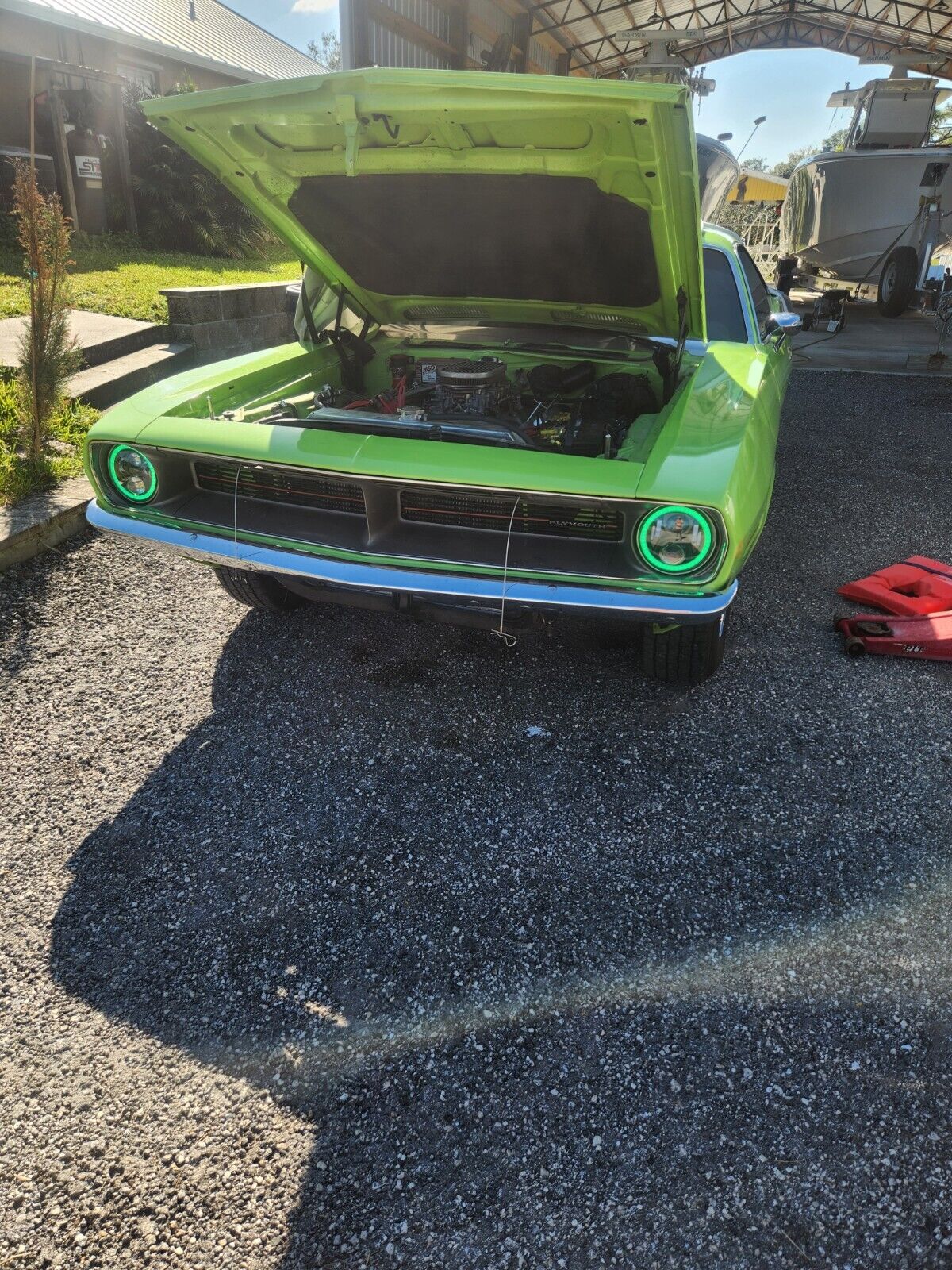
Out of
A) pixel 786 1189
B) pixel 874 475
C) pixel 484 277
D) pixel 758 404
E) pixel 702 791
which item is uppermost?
pixel 484 277

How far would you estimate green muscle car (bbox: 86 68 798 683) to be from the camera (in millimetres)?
2129

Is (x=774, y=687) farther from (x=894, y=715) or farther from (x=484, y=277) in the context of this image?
(x=484, y=277)

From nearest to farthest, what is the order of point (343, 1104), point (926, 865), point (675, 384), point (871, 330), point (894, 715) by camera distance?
point (343, 1104), point (926, 865), point (894, 715), point (675, 384), point (871, 330)

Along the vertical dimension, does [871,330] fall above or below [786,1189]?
above

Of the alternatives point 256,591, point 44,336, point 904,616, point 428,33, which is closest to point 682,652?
point 904,616

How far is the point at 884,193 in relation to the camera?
10250 millimetres

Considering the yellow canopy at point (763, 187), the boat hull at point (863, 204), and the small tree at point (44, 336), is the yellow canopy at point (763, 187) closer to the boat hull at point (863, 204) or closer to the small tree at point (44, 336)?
the boat hull at point (863, 204)

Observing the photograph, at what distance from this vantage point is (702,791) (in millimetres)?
2350

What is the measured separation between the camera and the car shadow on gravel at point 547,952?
55.2 inches

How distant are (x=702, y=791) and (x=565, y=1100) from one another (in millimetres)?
1049

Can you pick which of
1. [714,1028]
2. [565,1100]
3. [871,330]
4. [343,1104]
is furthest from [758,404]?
[871,330]

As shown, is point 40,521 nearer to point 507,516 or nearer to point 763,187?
point 507,516

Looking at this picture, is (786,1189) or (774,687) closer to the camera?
(786,1189)

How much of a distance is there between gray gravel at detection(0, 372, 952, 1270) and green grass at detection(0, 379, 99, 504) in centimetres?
114
